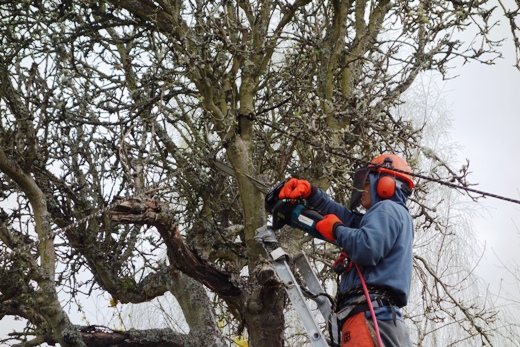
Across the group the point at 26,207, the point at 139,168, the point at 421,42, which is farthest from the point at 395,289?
the point at 26,207

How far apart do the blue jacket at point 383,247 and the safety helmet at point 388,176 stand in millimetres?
90

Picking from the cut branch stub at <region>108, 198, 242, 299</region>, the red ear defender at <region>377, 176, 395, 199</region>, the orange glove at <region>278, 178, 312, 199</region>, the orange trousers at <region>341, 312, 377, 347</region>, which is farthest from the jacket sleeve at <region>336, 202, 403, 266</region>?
the cut branch stub at <region>108, 198, 242, 299</region>

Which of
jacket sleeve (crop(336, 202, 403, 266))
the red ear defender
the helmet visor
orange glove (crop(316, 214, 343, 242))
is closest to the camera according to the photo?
jacket sleeve (crop(336, 202, 403, 266))

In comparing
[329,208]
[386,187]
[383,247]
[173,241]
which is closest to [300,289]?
[329,208]

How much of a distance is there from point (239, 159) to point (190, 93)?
147 centimetres

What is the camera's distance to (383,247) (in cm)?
352

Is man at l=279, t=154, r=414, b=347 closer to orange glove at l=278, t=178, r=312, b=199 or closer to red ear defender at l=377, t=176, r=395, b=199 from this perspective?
red ear defender at l=377, t=176, r=395, b=199

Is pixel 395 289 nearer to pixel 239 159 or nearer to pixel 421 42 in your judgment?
pixel 239 159

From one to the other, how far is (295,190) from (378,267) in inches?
32.0

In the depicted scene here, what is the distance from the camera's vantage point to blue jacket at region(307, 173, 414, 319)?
3.49 meters

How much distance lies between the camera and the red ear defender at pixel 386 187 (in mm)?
3904

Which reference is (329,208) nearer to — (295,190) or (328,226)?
(295,190)

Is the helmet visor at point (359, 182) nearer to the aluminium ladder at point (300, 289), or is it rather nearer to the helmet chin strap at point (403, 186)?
the helmet chin strap at point (403, 186)

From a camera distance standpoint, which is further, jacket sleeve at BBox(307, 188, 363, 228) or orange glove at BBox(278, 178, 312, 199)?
jacket sleeve at BBox(307, 188, 363, 228)
